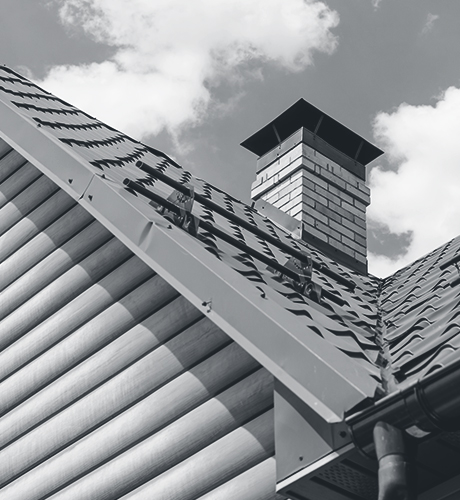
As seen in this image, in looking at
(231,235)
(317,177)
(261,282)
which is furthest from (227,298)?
(317,177)

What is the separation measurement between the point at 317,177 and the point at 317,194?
0.81 feet

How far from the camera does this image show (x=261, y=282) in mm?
3814

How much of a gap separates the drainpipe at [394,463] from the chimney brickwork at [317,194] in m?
5.89

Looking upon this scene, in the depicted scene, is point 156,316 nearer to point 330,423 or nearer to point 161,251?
point 161,251

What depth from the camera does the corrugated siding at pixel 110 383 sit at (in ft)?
11.8

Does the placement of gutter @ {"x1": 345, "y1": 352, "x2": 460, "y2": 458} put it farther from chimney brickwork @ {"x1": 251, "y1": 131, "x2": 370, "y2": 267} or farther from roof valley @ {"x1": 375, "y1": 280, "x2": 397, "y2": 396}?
chimney brickwork @ {"x1": 251, "y1": 131, "x2": 370, "y2": 267}

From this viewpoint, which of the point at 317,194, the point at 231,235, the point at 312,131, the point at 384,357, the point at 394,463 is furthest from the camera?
the point at 312,131

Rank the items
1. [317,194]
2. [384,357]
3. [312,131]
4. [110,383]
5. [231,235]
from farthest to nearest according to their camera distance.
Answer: [312,131] → [317,194] → [231,235] → [110,383] → [384,357]

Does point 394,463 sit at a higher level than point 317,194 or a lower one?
lower

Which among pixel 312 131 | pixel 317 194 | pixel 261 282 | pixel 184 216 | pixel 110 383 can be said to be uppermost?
pixel 312 131

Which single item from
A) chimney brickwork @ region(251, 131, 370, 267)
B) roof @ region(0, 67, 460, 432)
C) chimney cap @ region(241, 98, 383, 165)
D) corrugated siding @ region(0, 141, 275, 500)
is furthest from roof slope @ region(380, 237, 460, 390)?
chimney cap @ region(241, 98, 383, 165)

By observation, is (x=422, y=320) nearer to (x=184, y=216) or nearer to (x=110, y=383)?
(x=184, y=216)

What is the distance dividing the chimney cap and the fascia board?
527 centimetres

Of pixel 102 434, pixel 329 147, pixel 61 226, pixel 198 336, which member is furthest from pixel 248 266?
pixel 329 147
